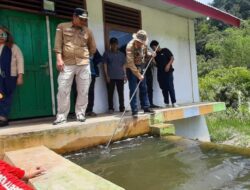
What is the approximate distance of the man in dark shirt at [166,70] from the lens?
805 centimetres

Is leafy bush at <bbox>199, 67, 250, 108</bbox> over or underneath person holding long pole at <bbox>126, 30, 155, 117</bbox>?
underneath

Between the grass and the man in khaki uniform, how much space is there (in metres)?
5.72

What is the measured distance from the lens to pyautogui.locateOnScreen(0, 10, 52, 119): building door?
622 cm

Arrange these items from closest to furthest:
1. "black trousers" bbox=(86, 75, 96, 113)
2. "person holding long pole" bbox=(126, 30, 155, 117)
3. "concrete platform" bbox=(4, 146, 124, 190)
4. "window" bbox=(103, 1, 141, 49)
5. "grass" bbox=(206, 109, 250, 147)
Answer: "concrete platform" bbox=(4, 146, 124, 190) → "person holding long pole" bbox=(126, 30, 155, 117) → "black trousers" bbox=(86, 75, 96, 113) → "window" bbox=(103, 1, 141, 49) → "grass" bbox=(206, 109, 250, 147)

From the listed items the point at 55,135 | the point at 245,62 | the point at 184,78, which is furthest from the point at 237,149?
the point at 245,62

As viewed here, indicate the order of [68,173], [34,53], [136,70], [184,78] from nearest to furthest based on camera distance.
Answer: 1. [68,173]
2. [136,70]
3. [34,53]
4. [184,78]

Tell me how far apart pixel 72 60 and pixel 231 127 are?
8327 mm

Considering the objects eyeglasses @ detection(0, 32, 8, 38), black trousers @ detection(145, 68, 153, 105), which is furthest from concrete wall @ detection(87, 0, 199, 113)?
eyeglasses @ detection(0, 32, 8, 38)

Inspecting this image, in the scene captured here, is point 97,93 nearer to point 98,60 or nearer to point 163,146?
point 98,60

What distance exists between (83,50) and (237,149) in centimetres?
268

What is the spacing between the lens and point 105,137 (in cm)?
546

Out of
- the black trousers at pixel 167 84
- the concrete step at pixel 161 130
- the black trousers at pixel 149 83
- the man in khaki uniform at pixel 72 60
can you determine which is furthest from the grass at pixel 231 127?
the man in khaki uniform at pixel 72 60

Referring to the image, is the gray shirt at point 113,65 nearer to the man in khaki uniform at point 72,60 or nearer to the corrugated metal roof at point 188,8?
the man in khaki uniform at point 72,60

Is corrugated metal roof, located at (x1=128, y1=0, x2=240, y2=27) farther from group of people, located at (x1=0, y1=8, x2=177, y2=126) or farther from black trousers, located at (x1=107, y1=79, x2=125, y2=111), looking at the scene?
group of people, located at (x1=0, y1=8, x2=177, y2=126)
